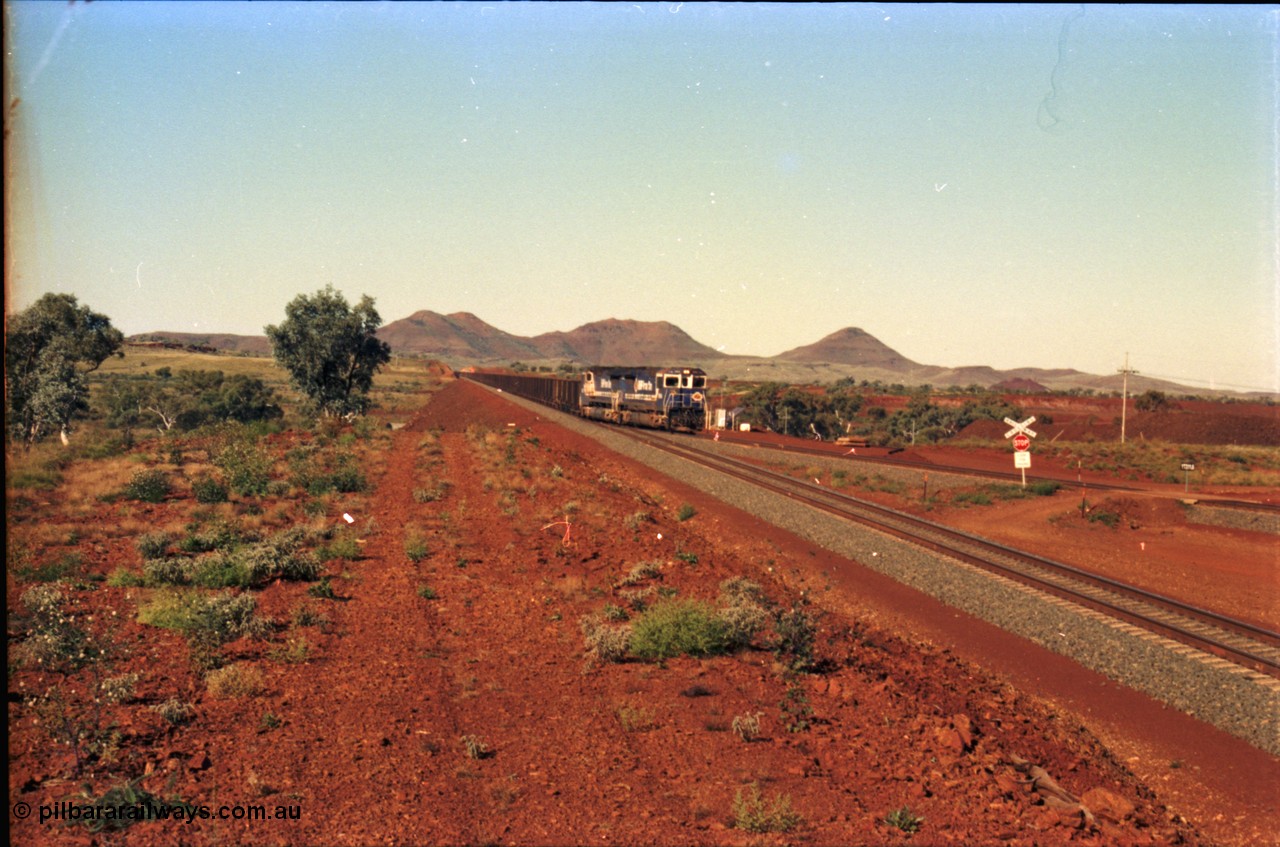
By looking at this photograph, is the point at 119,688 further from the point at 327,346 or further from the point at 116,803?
the point at 327,346

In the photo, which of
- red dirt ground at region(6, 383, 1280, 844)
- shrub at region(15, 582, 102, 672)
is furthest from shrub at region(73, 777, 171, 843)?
shrub at region(15, 582, 102, 672)

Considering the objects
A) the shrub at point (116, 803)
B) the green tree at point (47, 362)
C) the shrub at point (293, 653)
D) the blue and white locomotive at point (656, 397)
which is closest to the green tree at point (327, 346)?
the green tree at point (47, 362)

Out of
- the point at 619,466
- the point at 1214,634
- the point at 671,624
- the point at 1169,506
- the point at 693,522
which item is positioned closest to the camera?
the point at 671,624

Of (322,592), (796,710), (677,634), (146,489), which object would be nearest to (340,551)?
(322,592)

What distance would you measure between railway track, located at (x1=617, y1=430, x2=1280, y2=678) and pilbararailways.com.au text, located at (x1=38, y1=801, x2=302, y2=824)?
15.0 m

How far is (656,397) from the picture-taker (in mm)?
57875

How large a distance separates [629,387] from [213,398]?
29.4 meters

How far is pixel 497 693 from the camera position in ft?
36.1

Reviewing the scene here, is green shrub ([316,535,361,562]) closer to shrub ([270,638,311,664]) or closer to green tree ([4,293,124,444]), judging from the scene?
shrub ([270,638,311,664])

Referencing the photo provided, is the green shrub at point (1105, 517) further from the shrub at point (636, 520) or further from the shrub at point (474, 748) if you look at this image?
the shrub at point (474, 748)

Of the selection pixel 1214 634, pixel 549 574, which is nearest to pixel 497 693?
pixel 549 574

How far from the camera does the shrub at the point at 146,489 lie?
76.4ft

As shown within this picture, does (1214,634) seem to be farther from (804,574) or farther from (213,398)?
(213,398)

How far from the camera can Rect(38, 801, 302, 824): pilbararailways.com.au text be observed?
7309 millimetres
